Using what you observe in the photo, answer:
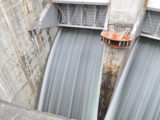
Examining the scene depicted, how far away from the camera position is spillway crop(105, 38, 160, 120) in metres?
4.97

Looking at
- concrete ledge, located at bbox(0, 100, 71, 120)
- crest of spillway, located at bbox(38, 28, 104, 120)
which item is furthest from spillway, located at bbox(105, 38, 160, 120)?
concrete ledge, located at bbox(0, 100, 71, 120)

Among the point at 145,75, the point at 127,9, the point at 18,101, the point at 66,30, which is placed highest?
the point at 127,9

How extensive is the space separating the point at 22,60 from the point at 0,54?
948 millimetres

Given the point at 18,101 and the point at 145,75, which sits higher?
the point at 145,75

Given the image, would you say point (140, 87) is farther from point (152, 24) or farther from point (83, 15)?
point (83, 15)

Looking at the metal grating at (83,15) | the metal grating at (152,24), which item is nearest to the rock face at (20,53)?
the metal grating at (83,15)

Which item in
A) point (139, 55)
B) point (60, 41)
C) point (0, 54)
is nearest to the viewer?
point (0, 54)

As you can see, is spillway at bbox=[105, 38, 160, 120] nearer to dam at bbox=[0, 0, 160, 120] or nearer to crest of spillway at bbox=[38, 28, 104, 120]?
dam at bbox=[0, 0, 160, 120]

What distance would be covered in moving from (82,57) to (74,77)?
2.87 ft

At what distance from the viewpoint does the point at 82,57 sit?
6234 millimetres

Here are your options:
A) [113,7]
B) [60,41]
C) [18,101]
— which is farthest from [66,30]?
[18,101]

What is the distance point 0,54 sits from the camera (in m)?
4.03

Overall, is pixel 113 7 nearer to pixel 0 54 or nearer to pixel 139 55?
pixel 139 55

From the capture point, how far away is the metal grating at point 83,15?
5.98m
